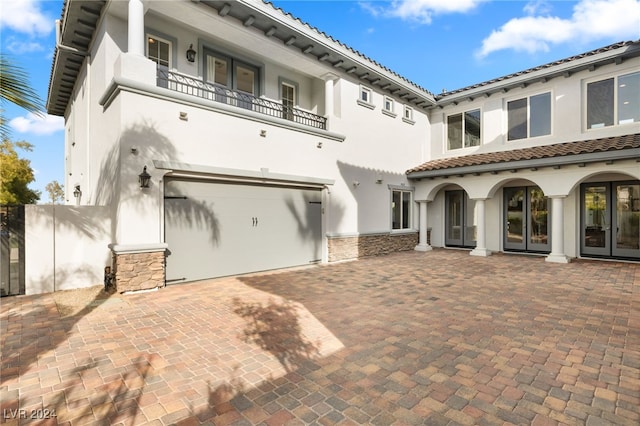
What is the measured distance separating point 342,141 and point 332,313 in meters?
7.45

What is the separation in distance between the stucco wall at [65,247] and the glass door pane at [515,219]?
583 inches

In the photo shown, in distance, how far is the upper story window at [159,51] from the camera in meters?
8.28

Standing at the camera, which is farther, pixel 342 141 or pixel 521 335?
pixel 342 141

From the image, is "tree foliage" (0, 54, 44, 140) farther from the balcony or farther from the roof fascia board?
the roof fascia board

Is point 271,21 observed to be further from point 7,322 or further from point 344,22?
point 7,322

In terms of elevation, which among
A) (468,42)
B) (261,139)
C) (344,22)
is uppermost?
(344,22)

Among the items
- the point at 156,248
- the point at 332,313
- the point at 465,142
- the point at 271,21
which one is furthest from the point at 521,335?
the point at 465,142

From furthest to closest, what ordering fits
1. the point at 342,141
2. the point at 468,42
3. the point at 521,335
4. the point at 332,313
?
the point at 468,42, the point at 342,141, the point at 332,313, the point at 521,335

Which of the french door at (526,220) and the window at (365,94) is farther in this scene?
the french door at (526,220)

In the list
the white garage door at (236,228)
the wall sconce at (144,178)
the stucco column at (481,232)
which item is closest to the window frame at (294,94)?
the white garage door at (236,228)

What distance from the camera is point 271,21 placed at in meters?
8.70

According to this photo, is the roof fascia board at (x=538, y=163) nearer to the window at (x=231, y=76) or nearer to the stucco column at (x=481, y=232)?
the stucco column at (x=481, y=232)

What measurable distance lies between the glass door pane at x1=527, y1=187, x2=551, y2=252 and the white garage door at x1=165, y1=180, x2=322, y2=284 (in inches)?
357

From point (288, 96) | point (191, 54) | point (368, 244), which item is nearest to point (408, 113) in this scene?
point (288, 96)
